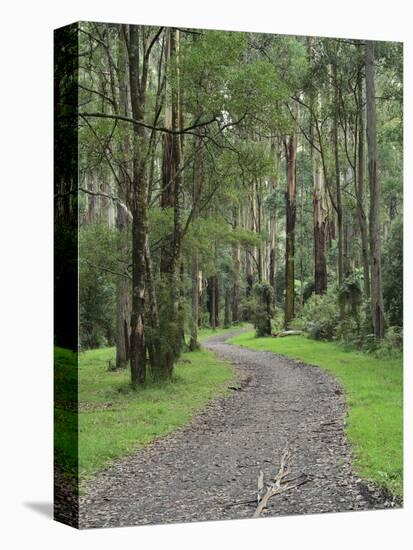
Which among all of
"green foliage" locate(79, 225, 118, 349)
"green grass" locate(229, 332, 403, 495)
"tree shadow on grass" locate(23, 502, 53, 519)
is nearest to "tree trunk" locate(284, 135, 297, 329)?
"green grass" locate(229, 332, 403, 495)

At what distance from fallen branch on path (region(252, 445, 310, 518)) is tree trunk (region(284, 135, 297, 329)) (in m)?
1.64

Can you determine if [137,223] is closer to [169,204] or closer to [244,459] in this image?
[169,204]

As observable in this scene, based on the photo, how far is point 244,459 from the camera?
8.86m

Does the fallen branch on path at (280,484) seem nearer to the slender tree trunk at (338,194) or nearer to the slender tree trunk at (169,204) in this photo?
the slender tree trunk at (169,204)

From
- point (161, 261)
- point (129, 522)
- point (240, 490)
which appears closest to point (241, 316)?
point (161, 261)

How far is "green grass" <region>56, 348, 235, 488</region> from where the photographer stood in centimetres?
817

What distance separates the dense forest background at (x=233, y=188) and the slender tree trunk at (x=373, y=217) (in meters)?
0.01

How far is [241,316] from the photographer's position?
9.78 meters

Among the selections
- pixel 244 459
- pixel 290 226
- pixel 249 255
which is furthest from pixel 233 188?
pixel 244 459

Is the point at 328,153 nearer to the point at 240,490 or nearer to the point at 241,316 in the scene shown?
the point at 241,316

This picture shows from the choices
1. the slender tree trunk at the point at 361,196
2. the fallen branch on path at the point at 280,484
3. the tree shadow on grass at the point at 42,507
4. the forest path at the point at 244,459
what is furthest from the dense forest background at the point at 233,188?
the tree shadow on grass at the point at 42,507

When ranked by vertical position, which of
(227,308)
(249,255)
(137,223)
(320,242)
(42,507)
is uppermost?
(137,223)

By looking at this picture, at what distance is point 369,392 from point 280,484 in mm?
1498

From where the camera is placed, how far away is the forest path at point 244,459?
27.1 ft
